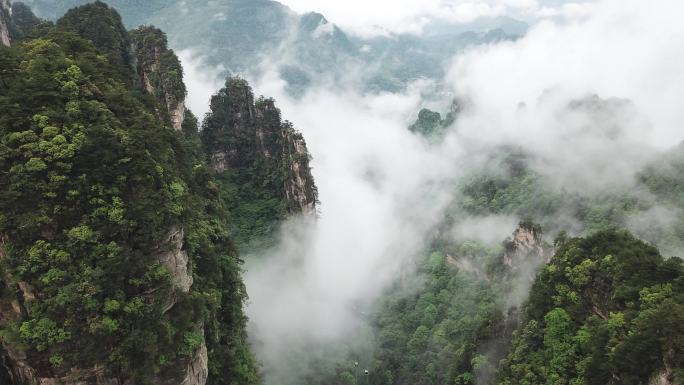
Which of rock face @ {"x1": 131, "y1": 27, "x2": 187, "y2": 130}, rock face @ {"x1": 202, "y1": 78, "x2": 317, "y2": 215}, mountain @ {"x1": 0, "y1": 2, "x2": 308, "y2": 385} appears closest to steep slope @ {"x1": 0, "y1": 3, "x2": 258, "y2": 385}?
mountain @ {"x1": 0, "y1": 2, "x2": 308, "y2": 385}

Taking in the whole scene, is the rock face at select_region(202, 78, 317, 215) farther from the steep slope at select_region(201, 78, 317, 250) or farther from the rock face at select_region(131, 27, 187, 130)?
the rock face at select_region(131, 27, 187, 130)

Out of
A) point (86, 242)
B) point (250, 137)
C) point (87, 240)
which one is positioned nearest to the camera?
point (87, 240)

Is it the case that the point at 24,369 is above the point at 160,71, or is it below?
below

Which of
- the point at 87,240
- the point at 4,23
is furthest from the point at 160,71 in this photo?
the point at 87,240

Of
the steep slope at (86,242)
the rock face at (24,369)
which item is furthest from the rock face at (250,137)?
the rock face at (24,369)

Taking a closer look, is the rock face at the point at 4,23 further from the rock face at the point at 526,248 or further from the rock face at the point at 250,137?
the rock face at the point at 526,248

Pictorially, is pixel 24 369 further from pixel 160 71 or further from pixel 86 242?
pixel 160 71
